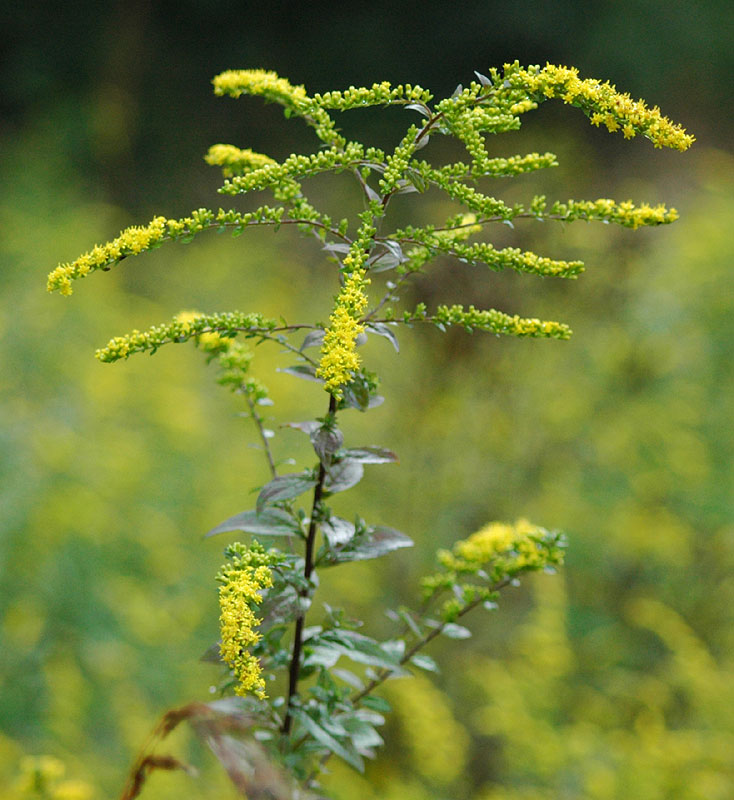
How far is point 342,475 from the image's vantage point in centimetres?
111

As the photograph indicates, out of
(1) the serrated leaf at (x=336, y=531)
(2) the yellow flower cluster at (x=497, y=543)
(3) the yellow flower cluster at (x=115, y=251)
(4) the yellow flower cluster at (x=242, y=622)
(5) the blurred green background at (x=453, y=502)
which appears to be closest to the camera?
(4) the yellow flower cluster at (x=242, y=622)

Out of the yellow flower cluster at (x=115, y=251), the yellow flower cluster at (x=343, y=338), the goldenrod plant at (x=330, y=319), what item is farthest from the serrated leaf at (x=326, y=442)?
the yellow flower cluster at (x=115, y=251)

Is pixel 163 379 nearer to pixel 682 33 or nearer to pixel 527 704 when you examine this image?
pixel 527 704

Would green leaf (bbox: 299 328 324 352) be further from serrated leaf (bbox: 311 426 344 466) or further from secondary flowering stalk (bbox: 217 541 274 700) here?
secondary flowering stalk (bbox: 217 541 274 700)

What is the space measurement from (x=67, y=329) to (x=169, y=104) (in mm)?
6111

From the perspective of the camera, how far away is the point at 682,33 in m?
9.56

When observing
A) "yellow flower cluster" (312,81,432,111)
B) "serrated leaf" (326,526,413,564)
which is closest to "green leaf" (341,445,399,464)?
"serrated leaf" (326,526,413,564)

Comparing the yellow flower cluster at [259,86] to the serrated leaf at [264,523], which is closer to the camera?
the yellow flower cluster at [259,86]

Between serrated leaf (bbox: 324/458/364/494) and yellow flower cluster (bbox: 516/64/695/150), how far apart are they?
1.75 ft

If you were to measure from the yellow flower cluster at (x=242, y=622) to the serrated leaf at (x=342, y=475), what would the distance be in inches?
7.8

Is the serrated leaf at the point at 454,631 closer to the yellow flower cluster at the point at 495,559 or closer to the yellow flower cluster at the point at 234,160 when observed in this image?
the yellow flower cluster at the point at 495,559

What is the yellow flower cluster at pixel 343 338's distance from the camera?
2.98 feet

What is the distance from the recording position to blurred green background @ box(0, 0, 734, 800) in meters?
2.42

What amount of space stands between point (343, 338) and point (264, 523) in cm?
35
